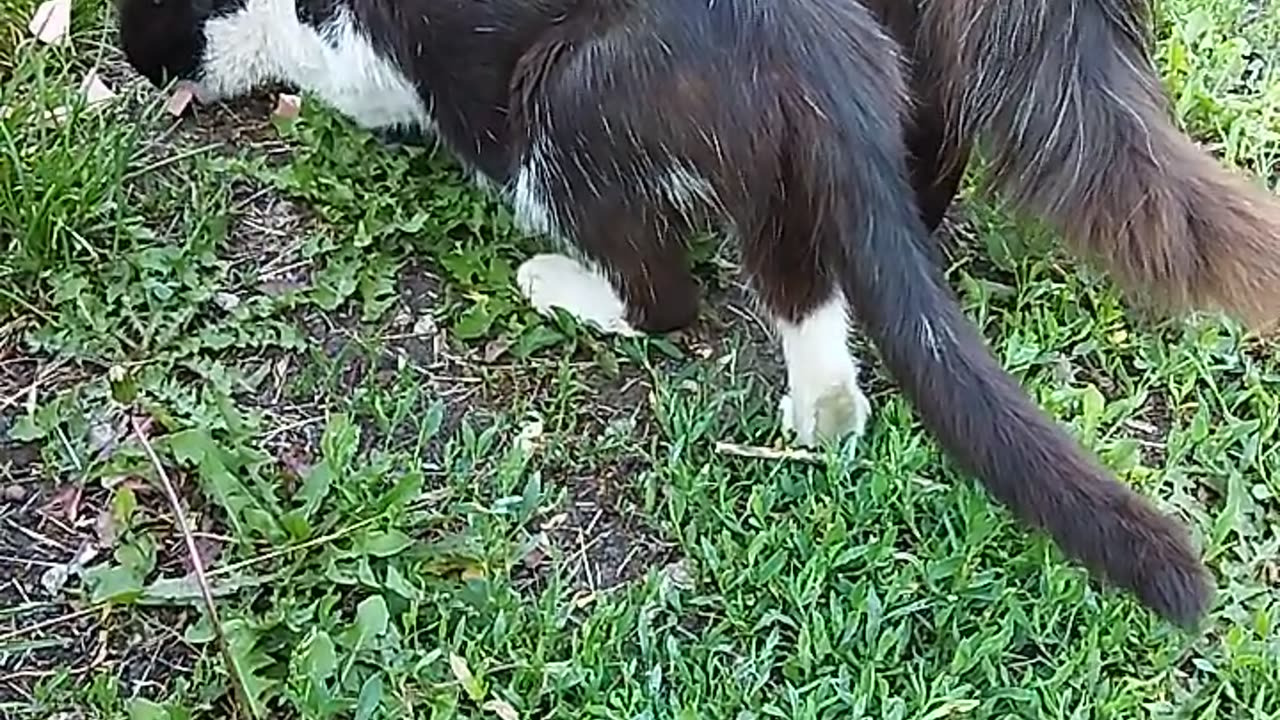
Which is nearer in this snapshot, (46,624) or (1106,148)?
(46,624)

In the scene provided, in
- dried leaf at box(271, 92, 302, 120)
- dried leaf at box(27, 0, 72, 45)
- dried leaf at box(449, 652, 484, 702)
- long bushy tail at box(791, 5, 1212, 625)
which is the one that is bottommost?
dried leaf at box(449, 652, 484, 702)

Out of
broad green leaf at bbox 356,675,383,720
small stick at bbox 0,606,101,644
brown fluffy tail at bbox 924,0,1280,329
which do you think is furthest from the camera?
brown fluffy tail at bbox 924,0,1280,329

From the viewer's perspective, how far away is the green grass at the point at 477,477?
235 cm

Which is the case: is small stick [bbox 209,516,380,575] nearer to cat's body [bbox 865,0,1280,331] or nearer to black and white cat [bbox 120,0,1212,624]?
black and white cat [bbox 120,0,1212,624]

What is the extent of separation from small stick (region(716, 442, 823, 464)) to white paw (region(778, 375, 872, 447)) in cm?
2

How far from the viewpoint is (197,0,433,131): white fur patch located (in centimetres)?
284

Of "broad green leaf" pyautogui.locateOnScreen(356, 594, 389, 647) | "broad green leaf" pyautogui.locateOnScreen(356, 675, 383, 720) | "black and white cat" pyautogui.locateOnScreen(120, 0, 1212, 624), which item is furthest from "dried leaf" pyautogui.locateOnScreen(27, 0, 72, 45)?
"broad green leaf" pyautogui.locateOnScreen(356, 675, 383, 720)

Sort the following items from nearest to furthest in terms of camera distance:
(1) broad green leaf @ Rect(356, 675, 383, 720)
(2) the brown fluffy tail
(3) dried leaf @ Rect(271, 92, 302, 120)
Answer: (1) broad green leaf @ Rect(356, 675, 383, 720) < (2) the brown fluffy tail < (3) dried leaf @ Rect(271, 92, 302, 120)

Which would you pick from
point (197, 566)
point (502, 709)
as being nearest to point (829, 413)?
point (502, 709)

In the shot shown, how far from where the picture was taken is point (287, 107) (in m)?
3.11

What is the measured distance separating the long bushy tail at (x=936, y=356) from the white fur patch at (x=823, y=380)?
9.3 inches

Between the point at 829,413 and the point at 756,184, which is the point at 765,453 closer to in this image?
the point at 829,413

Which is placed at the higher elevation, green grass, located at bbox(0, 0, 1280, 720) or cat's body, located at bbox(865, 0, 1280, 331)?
cat's body, located at bbox(865, 0, 1280, 331)

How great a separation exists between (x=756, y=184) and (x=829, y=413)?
0.39 m
